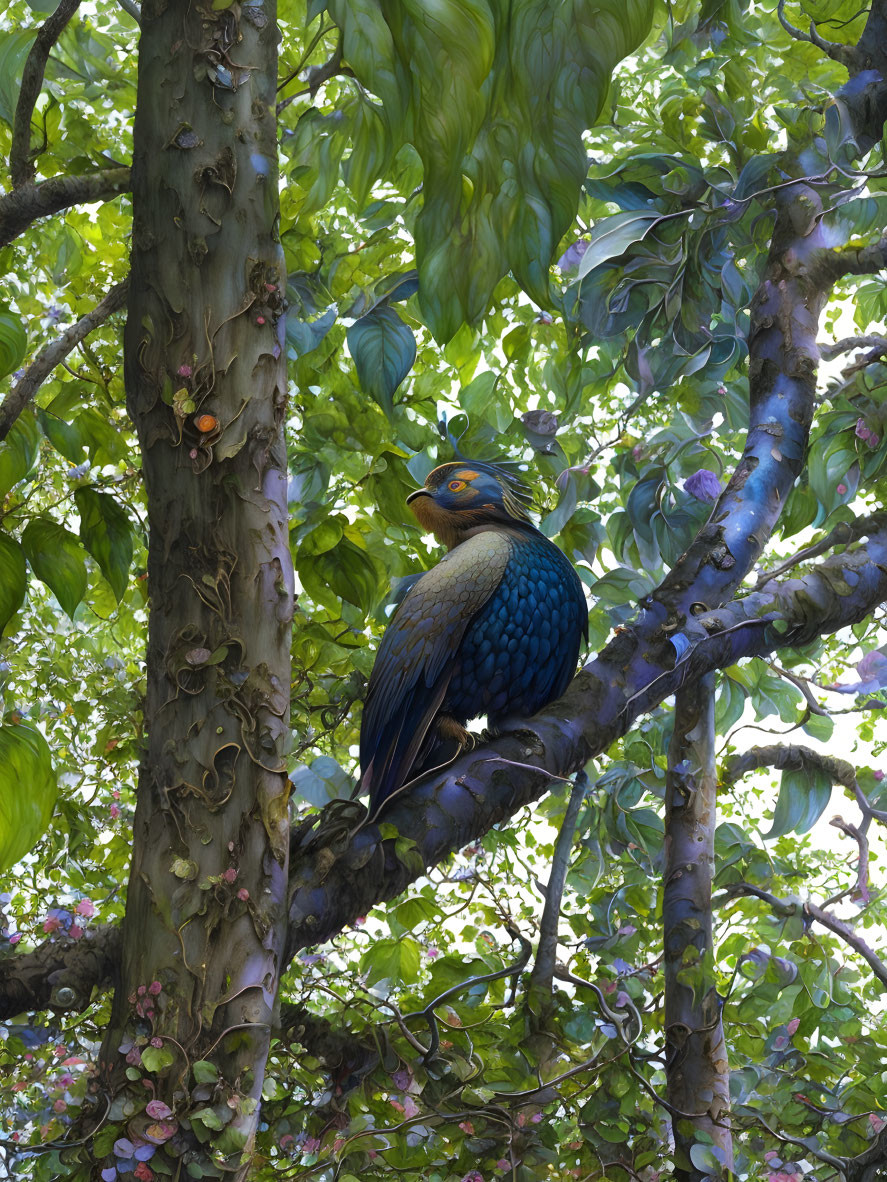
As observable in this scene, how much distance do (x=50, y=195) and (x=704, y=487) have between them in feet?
3.36

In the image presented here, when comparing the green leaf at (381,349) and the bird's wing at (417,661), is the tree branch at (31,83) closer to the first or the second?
the green leaf at (381,349)

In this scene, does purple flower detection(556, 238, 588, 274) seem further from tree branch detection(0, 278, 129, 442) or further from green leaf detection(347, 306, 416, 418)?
tree branch detection(0, 278, 129, 442)

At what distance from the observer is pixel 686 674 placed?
4.19 ft

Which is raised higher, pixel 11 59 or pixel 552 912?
pixel 11 59

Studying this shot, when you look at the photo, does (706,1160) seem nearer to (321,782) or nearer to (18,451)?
(321,782)

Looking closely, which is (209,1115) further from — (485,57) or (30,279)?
(30,279)

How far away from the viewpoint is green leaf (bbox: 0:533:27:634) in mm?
804

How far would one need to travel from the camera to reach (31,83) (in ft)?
3.46

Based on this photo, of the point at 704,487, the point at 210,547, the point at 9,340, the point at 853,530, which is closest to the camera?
the point at 9,340

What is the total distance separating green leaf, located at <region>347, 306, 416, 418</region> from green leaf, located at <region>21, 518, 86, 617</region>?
563 millimetres

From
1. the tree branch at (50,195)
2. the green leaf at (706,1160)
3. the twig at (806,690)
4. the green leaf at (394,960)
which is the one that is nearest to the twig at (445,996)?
the green leaf at (394,960)

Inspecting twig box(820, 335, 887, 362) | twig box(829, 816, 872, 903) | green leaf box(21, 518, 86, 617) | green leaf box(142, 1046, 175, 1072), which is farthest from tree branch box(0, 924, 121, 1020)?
twig box(820, 335, 887, 362)

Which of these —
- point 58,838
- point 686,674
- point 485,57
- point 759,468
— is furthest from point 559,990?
point 58,838

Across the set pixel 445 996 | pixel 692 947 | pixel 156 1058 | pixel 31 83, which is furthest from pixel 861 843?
pixel 31 83
